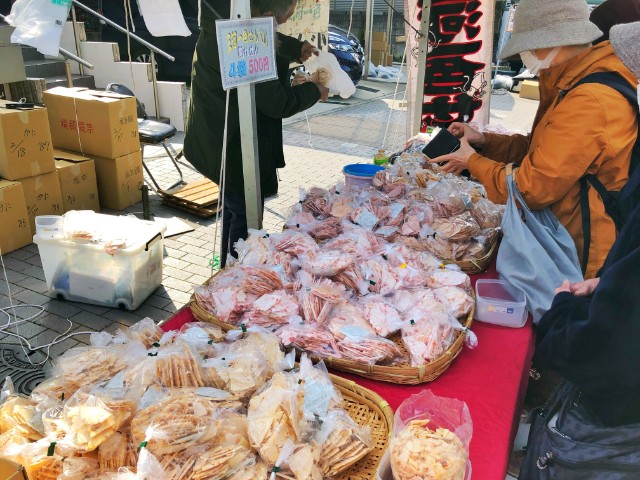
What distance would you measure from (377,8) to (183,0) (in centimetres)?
1175

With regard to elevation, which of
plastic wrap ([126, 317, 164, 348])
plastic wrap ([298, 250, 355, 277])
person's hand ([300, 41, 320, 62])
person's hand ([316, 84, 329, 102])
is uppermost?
person's hand ([300, 41, 320, 62])

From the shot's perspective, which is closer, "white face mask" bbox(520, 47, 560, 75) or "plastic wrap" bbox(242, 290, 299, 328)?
"plastic wrap" bbox(242, 290, 299, 328)

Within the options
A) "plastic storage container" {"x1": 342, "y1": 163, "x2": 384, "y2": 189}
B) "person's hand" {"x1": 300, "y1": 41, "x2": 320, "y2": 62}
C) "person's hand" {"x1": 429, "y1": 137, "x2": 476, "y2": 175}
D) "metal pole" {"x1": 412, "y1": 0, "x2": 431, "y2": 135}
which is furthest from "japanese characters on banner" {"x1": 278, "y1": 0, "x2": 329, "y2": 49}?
"person's hand" {"x1": 429, "y1": 137, "x2": 476, "y2": 175}

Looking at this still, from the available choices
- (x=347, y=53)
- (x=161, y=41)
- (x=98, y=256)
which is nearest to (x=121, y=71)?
(x=161, y=41)

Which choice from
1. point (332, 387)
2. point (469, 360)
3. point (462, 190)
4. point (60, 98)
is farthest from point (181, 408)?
point (60, 98)

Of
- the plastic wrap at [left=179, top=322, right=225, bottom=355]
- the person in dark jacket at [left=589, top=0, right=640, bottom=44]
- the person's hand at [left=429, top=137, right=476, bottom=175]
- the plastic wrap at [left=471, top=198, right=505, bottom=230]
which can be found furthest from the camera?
the person in dark jacket at [left=589, top=0, right=640, bottom=44]

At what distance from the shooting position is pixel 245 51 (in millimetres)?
2230

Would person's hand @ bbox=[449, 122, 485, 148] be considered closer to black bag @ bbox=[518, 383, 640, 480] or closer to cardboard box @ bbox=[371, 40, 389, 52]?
black bag @ bbox=[518, 383, 640, 480]

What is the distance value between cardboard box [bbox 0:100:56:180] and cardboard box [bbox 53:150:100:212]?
1.04 ft

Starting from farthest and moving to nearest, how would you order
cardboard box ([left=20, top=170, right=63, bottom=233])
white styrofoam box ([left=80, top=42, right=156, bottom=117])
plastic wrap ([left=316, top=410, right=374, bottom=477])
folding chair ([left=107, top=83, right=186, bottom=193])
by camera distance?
white styrofoam box ([left=80, top=42, right=156, bottom=117]) < folding chair ([left=107, top=83, right=186, bottom=193]) < cardboard box ([left=20, top=170, right=63, bottom=233]) < plastic wrap ([left=316, top=410, right=374, bottom=477])

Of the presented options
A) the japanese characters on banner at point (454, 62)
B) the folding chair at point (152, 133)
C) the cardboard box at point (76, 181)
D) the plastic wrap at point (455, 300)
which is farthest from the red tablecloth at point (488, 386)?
the folding chair at point (152, 133)

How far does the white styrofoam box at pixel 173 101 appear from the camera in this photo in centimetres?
840

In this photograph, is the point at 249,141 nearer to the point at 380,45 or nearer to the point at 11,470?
the point at 11,470

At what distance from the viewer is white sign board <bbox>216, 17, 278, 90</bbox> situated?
2096 mm
